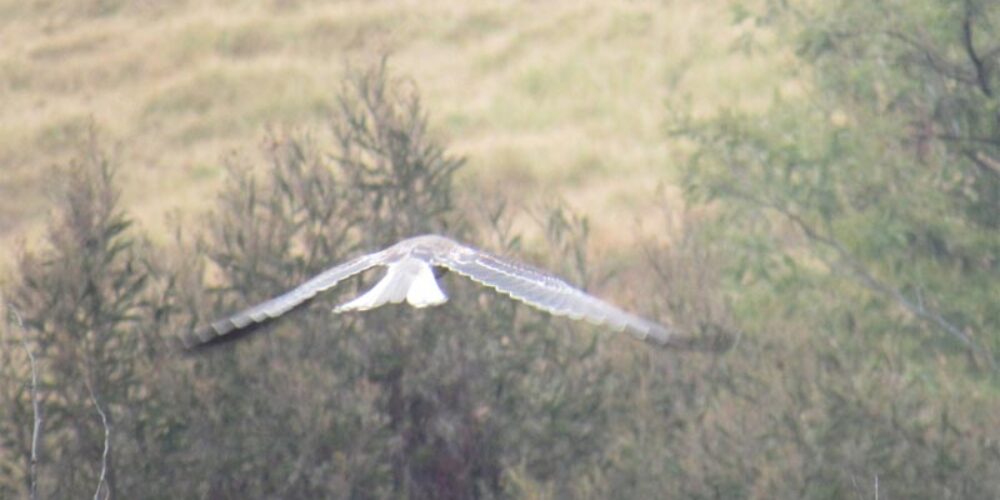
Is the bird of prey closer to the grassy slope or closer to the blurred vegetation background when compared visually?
the blurred vegetation background

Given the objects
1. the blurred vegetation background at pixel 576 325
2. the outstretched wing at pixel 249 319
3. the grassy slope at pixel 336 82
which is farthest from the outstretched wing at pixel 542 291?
the grassy slope at pixel 336 82

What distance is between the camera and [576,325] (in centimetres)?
1525

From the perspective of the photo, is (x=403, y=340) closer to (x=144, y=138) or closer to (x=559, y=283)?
(x=559, y=283)

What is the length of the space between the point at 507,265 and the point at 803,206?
8.98 m

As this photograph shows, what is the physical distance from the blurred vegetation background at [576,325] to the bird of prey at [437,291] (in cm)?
309

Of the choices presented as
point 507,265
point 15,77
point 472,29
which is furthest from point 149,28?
point 507,265

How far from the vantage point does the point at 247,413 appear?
13867 millimetres

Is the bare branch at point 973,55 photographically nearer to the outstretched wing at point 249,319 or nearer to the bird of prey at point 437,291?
the bird of prey at point 437,291

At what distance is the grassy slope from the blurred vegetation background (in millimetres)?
11206

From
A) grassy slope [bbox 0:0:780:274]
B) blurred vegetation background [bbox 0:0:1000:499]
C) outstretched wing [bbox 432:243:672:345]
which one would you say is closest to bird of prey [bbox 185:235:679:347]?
outstretched wing [bbox 432:243:672:345]

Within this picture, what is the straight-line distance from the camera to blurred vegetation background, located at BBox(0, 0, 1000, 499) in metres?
13.1

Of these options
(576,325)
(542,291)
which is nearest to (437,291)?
(542,291)

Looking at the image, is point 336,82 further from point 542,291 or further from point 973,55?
point 542,291

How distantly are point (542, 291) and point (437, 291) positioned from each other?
18.0 inches
